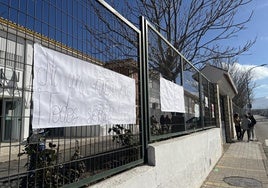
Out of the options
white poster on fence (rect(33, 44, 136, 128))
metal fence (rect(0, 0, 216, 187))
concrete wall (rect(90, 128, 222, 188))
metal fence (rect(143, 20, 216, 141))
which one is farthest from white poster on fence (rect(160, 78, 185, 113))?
white poster on fence (rect(33, 44, 136, 128))

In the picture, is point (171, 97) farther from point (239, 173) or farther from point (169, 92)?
point (239, 173)

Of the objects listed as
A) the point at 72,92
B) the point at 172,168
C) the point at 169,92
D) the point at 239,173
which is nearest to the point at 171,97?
the point at 169,92

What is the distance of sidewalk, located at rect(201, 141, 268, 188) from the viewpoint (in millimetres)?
6729

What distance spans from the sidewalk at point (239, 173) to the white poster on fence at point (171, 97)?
2068mm

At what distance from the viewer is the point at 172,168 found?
4676 millimetres

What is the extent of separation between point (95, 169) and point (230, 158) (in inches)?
344

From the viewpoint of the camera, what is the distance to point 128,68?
13.0 feet

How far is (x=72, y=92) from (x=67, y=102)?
0.12 m

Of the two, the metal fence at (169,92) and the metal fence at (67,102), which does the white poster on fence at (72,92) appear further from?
the metal fence at (169,92)

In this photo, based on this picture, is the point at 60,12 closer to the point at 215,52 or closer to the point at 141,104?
the point at 141,104

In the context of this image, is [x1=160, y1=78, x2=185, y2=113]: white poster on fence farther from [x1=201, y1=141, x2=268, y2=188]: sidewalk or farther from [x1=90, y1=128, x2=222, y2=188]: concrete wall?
[x1=201, y1=141, x2=268, y2=188]: sidewalk

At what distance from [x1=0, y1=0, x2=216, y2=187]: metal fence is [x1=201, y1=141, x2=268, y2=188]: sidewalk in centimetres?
310

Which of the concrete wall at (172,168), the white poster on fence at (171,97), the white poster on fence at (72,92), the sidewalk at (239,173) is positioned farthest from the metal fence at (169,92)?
the sidewalk at (239,173)

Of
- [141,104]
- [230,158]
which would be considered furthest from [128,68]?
[230,158]
